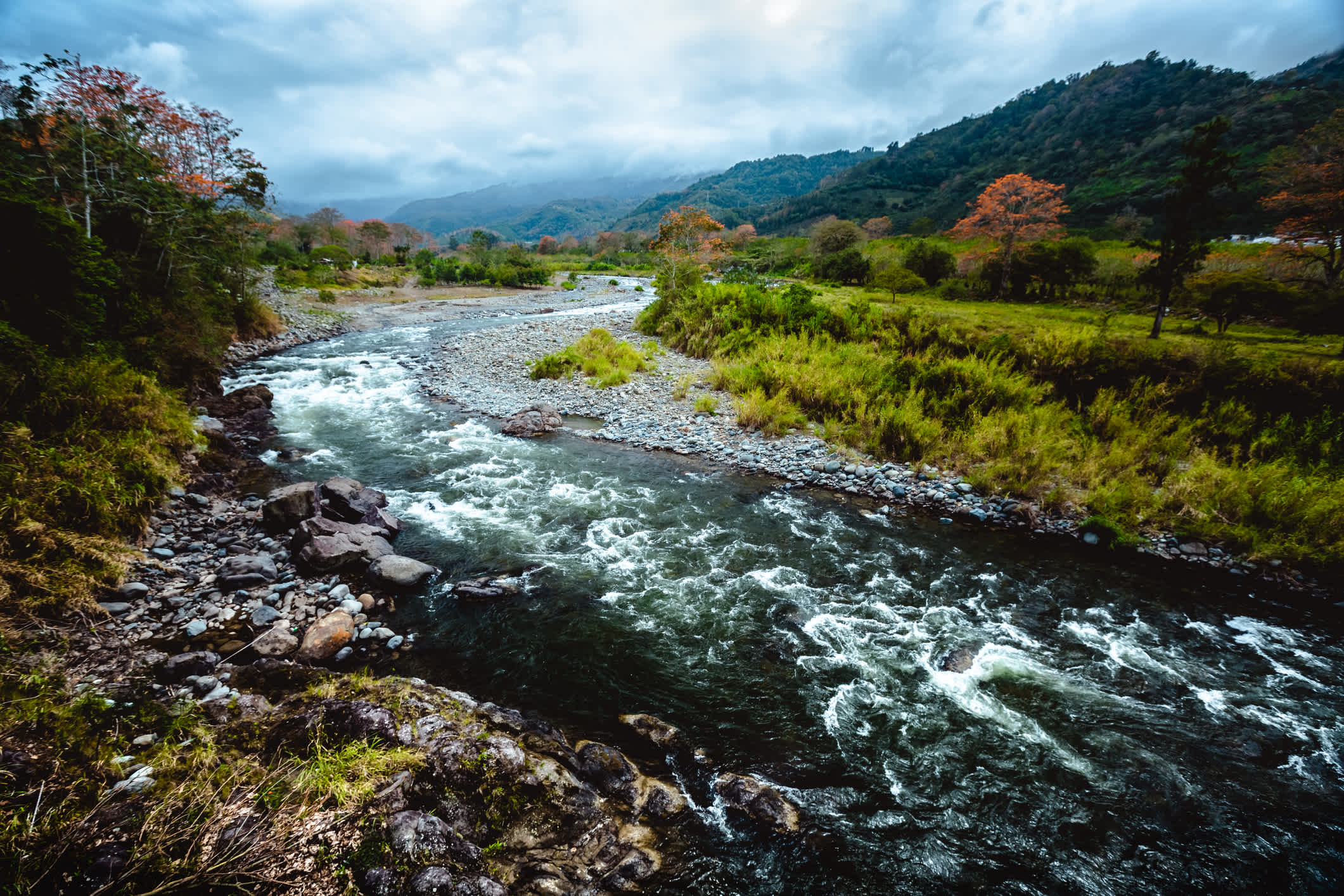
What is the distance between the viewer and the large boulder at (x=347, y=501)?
7.89 m

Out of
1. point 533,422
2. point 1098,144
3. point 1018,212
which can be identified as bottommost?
point 533,422

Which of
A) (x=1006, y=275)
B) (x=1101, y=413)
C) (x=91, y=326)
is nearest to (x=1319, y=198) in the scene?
(x=1006, y=275)

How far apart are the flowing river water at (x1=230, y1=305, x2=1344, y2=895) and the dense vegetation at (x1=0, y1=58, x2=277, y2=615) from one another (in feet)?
11.3

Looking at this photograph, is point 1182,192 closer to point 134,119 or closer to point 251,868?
point 251,868

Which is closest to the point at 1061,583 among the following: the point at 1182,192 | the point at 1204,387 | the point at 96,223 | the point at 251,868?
the point at 1204,387

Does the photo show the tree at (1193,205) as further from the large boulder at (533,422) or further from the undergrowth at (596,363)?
the large boulder at (533,422)

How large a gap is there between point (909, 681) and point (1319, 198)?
19.1 metres

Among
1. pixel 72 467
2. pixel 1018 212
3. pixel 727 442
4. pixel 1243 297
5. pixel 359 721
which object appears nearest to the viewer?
pixel 359 721

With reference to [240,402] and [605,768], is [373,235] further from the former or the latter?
[605,768]

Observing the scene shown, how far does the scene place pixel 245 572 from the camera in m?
6.25

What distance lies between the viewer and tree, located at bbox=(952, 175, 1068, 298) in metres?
24.1

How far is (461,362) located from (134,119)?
35.0ft

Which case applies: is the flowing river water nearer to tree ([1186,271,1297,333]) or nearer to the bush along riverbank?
the bush along riverbank

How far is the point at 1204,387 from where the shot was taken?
10.2 metres
